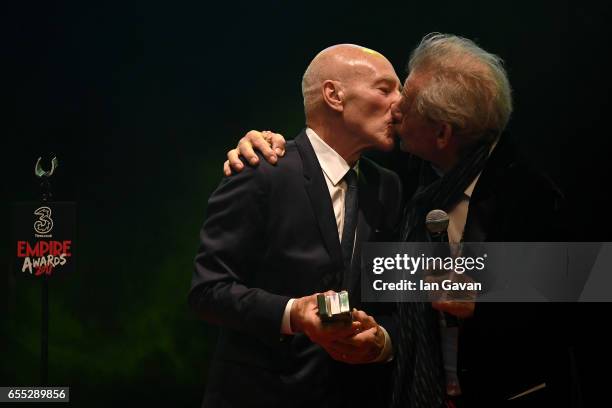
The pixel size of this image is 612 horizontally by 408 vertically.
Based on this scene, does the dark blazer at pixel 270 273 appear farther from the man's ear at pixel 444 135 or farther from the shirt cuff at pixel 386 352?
the man's ear at pixel 444 135

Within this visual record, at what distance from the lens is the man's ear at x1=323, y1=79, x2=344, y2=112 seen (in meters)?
2.20

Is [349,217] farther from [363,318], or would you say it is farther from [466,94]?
[466,94]

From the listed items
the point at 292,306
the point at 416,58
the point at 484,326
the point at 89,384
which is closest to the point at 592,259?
the point at 484,326

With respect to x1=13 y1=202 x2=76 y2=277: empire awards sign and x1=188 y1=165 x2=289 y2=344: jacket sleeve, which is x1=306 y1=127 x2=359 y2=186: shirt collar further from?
x1=13 y1=202 x2=76 y2=277: empire awards sign

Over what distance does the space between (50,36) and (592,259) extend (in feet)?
7.49

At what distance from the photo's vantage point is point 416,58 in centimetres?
231

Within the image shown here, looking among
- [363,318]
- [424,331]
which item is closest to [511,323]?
[424,331]

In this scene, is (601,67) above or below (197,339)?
above

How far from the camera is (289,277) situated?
6.71ft

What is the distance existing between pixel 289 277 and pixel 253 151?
35 centimetres

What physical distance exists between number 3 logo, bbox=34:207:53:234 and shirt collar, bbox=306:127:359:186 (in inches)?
49.7

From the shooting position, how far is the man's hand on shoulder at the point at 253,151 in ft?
6.78

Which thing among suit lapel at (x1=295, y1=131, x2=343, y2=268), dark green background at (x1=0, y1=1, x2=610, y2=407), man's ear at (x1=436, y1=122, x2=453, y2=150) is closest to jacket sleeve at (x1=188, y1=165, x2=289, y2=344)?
suit lapel at (x1=295, y1=131, x2=343, y2=268)

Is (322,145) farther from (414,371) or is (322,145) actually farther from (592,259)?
(592,259)
